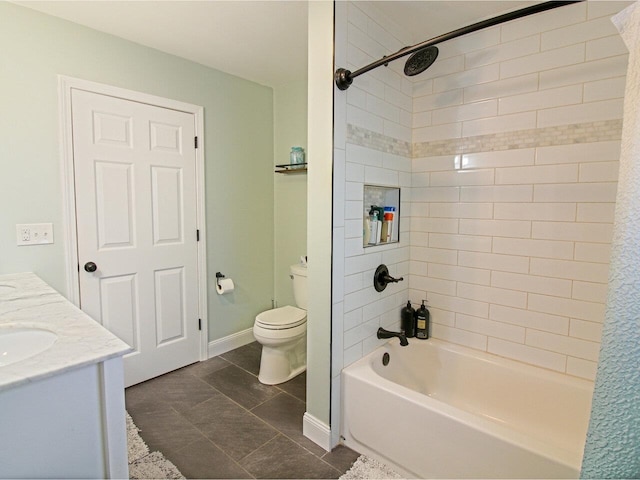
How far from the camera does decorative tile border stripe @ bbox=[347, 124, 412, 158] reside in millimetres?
1753

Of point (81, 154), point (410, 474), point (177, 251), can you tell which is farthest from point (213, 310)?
point (410, 474)

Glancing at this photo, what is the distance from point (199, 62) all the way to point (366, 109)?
5.03 feet

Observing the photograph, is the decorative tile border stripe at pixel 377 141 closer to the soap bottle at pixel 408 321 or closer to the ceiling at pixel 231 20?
the ceiling at pixel 231 20

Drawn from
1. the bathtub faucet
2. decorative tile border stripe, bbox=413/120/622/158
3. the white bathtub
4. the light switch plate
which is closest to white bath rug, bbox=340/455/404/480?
the white bathtub

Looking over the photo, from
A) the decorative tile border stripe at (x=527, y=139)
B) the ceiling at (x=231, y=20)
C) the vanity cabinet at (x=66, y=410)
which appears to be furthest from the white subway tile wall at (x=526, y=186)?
the vanity cabinet at (x=66, y=410)

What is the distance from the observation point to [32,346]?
1143mm

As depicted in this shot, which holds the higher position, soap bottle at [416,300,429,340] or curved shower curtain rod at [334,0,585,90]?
curved shower curtain rod at [334,0,585,90]

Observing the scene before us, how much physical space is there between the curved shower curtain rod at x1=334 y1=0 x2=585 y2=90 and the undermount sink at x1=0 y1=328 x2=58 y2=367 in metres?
1.59

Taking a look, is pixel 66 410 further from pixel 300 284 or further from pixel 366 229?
pixel 300 284

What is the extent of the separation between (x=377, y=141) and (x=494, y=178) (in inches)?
27.8

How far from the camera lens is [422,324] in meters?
2.17

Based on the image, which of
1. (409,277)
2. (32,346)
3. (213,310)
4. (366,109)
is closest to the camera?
(32,346)

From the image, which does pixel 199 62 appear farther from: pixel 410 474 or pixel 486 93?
pixel 410 474

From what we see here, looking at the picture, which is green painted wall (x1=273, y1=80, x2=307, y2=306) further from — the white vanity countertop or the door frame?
the white vanity countertop
